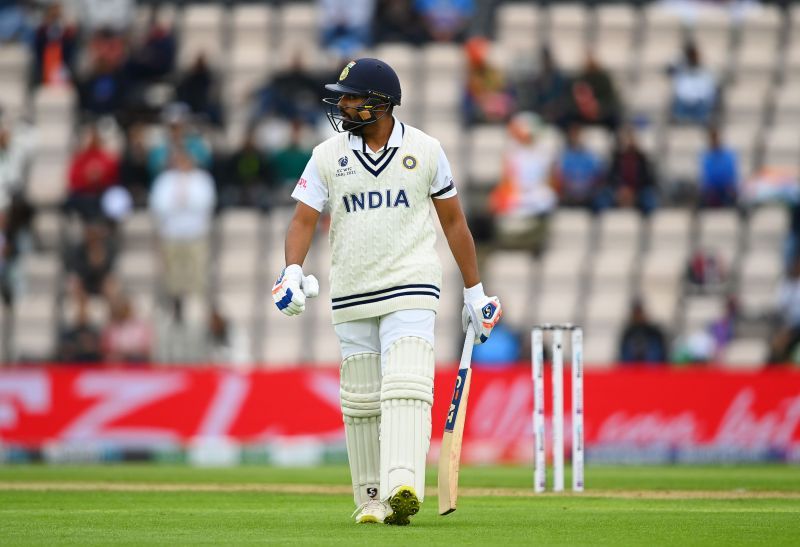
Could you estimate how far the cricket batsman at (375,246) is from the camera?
26.7ft

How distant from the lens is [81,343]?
1838 centimetres

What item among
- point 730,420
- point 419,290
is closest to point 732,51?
point 730,420

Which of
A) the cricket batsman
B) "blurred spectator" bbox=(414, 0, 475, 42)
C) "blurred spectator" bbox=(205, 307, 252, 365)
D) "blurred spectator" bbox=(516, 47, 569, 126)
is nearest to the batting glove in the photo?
the cricket batsman

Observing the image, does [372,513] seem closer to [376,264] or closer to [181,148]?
[376,264]

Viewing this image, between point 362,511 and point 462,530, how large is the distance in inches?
22.6

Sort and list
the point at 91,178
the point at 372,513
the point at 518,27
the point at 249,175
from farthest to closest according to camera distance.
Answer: the point at 518,27 < the point at 91,178 < the point at 249,175 < the point at 372,513

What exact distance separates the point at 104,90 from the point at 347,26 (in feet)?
10.7

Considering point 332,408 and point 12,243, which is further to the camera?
point 12,243

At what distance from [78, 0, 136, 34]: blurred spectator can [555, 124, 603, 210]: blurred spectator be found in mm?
6435

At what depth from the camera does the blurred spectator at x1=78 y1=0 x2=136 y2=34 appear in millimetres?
22000

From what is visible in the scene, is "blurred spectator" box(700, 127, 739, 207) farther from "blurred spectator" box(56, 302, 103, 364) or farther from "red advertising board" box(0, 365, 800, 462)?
"blurred spectator" box(56, 302, 103, 364)

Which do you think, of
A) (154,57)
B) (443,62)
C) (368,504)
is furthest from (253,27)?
(368,504)

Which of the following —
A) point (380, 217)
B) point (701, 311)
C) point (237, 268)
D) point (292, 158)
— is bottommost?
point (380, 217)

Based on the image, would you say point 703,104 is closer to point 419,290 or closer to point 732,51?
point 732,51
